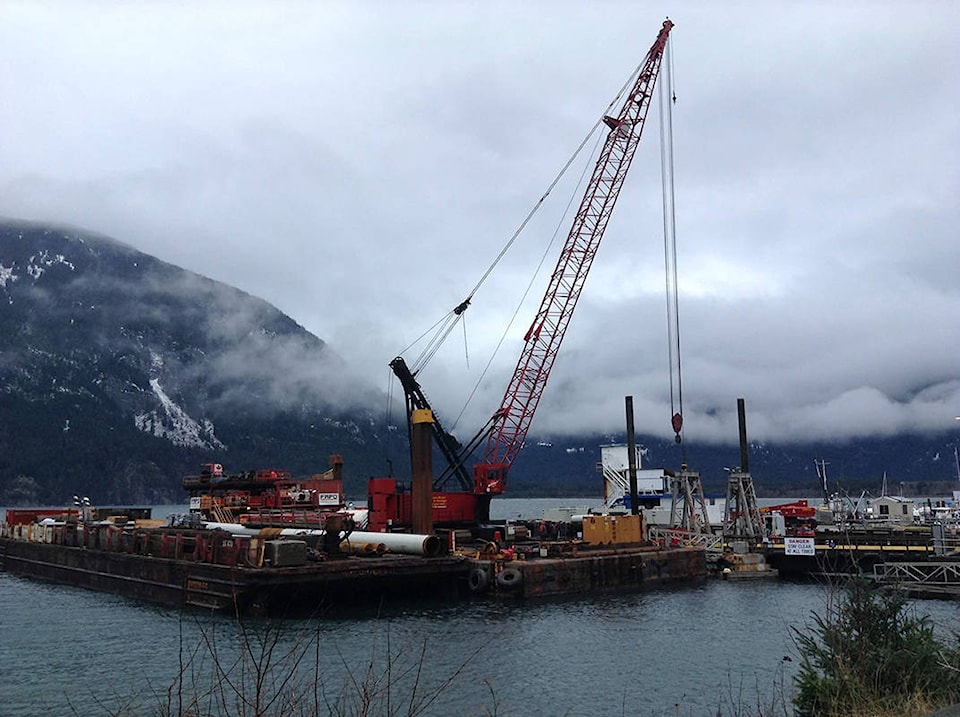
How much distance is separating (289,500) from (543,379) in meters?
37.1

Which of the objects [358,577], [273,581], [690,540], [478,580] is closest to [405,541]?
[478,580]

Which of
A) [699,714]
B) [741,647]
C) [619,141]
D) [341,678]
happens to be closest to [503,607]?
[741,647]

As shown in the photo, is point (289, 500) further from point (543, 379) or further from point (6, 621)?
point (6, 621)

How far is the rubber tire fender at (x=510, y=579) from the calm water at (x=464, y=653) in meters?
1.81

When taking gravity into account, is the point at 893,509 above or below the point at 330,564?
below

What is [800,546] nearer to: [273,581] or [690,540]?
[690,540]

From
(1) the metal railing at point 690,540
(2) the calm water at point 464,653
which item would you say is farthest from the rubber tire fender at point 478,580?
(1) the metal railing at point 690,540

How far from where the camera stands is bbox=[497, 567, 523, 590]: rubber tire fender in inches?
1828

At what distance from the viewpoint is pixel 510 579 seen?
4656 cm

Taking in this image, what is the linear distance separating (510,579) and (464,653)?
45.7 feet

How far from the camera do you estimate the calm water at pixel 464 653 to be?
26.0 m

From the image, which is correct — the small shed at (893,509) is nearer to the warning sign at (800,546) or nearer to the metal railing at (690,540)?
the metal railing at (690,540)

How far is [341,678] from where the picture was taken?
95.8ft

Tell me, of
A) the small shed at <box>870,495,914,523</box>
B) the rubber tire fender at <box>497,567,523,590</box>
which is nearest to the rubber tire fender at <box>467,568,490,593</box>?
the rubber tire fender at <box>497,567,523,590</box>
